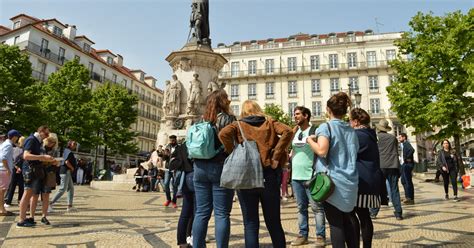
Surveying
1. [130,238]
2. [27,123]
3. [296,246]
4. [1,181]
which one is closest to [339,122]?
[296,246]

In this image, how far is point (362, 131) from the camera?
3783 millimetres

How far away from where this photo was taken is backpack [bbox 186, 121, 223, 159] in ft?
11.1

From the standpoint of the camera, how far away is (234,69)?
2240 inches

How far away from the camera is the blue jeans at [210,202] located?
322 centimetres

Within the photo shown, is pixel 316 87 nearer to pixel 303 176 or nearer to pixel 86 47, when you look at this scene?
pixel 86 47

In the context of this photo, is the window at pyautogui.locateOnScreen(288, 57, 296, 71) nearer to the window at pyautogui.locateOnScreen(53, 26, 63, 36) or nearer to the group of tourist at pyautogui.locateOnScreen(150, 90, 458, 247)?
the window at pyautogui.locateOnScreen(53, 26, 63, 36)

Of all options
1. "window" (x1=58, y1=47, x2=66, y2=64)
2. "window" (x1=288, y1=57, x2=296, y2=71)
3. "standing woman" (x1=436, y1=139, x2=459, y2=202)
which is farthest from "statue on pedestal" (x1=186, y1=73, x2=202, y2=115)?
"window" (x1=288, y1=57, x2=296, y2=71)

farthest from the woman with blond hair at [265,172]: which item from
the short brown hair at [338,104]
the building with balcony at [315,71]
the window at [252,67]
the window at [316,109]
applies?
the window at [252,67]

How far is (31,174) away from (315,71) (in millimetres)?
51414

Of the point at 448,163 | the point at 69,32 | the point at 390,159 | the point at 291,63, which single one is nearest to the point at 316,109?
the point at 291,63

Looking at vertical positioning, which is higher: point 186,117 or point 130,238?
Result: point 186,117

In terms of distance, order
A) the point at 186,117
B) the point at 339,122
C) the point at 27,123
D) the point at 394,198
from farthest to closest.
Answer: the point at 27,123 < the point at 186,117 < the point at 394,198 < the point at 339,122

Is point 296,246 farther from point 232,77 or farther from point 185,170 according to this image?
point 232,77

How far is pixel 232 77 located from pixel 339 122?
176 feet
